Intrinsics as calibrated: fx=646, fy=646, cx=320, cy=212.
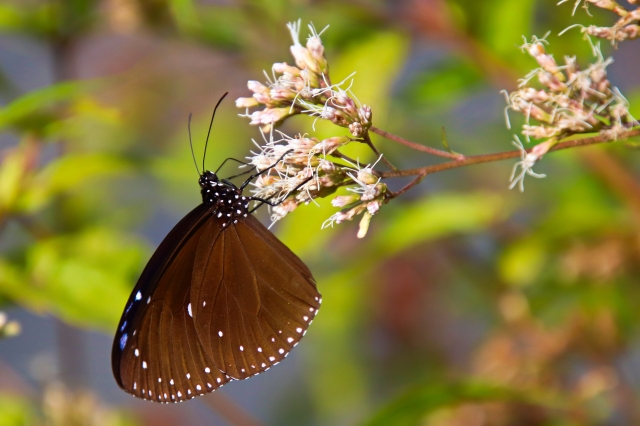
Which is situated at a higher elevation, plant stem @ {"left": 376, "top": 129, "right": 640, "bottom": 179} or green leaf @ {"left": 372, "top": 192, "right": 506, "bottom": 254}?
green leaf @ {"left": 372, "top": 192, "right": 506, "bottom": 254}

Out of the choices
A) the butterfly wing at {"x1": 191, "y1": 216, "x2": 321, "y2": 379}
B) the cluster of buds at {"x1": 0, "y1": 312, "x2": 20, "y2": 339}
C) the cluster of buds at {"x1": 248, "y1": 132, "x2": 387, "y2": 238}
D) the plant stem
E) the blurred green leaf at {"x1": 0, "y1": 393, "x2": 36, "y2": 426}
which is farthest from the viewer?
the blurred green leaf at {"x1": 0, "y1": 393, "x2": 36, "y2": 426}

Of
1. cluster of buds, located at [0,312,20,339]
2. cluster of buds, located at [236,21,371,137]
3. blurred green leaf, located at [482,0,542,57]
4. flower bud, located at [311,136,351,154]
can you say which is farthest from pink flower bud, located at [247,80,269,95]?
blurred green leaf, located at [482,0,542,57]

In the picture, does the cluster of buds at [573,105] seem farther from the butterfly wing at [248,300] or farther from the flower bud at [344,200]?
the butterfly wing at [248,300]

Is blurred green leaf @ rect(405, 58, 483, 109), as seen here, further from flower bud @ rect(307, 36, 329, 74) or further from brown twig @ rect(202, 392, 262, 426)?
brown twig @ rect(202, 392, 262, 426)

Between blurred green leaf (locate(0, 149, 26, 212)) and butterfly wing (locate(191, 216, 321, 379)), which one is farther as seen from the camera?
blurred green leaf (locate(0, 149, 26, 212))

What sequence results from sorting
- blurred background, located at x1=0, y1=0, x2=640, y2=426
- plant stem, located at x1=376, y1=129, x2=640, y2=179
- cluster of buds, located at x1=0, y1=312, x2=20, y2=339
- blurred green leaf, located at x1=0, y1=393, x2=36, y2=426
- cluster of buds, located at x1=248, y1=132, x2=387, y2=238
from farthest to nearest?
1. blurred green leaf, located at x1=0, y1=393, x2=36, y2=426
2. blurred background, located at x1=0, y1=0, x2=640, y2=426
3. cluster of buds, located at x1=0, y1=312, x2=20, y2=339
4. cluster of buds, located at x1=248, y1=132, x2=387, y2=238
5. plant stem, located at x1=376, y1=129, x2=640, y2=179

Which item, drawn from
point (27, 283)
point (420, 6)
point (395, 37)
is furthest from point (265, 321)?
point (420, 6)

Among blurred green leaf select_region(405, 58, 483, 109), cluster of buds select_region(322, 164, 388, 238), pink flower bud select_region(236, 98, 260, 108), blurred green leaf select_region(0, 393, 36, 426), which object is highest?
blurred green leaf select_region(405, 58, 483, 109)
